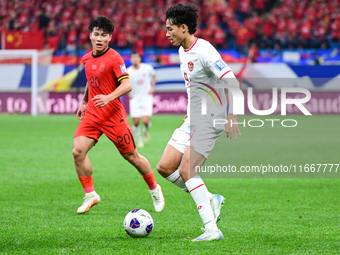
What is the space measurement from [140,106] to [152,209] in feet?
28.2

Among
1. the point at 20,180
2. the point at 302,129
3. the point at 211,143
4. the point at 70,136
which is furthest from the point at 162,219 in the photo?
the point at 302,129

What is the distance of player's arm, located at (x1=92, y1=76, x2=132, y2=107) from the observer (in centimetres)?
648

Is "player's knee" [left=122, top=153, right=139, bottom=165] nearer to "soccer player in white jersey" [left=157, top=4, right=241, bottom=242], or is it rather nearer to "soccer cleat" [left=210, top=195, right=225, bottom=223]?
"soccer player in white jersey" [left=157, top=4, right=241, bottom=242]

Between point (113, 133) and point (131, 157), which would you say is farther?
point (131, 157)

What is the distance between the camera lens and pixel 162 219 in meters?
6.57

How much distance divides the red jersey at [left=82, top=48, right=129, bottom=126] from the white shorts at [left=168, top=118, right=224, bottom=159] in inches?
59.0

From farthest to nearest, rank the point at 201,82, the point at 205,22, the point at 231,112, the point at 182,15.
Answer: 1. the point at 205,22
2. the point at 201,82
3. the point at 182,15
4. the point at 231,112

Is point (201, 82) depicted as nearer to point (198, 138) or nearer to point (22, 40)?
point (198, 138)

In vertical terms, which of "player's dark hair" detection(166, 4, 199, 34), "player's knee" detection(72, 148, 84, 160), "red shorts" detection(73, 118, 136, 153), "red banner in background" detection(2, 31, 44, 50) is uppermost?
"player's dark hair" detection(166, 4, 199, 34)

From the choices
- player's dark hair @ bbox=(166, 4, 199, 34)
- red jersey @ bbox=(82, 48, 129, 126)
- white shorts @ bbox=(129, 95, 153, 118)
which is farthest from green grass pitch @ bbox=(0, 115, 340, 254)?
player's dark hair @ bbox=(166, 4, 199, 34)

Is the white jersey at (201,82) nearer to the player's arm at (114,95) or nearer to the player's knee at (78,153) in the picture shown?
the player's arm at (114,95)

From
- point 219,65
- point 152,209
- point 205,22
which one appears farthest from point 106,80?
point 205,22

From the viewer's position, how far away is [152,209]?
723cm

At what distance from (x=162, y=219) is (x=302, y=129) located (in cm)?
1438
